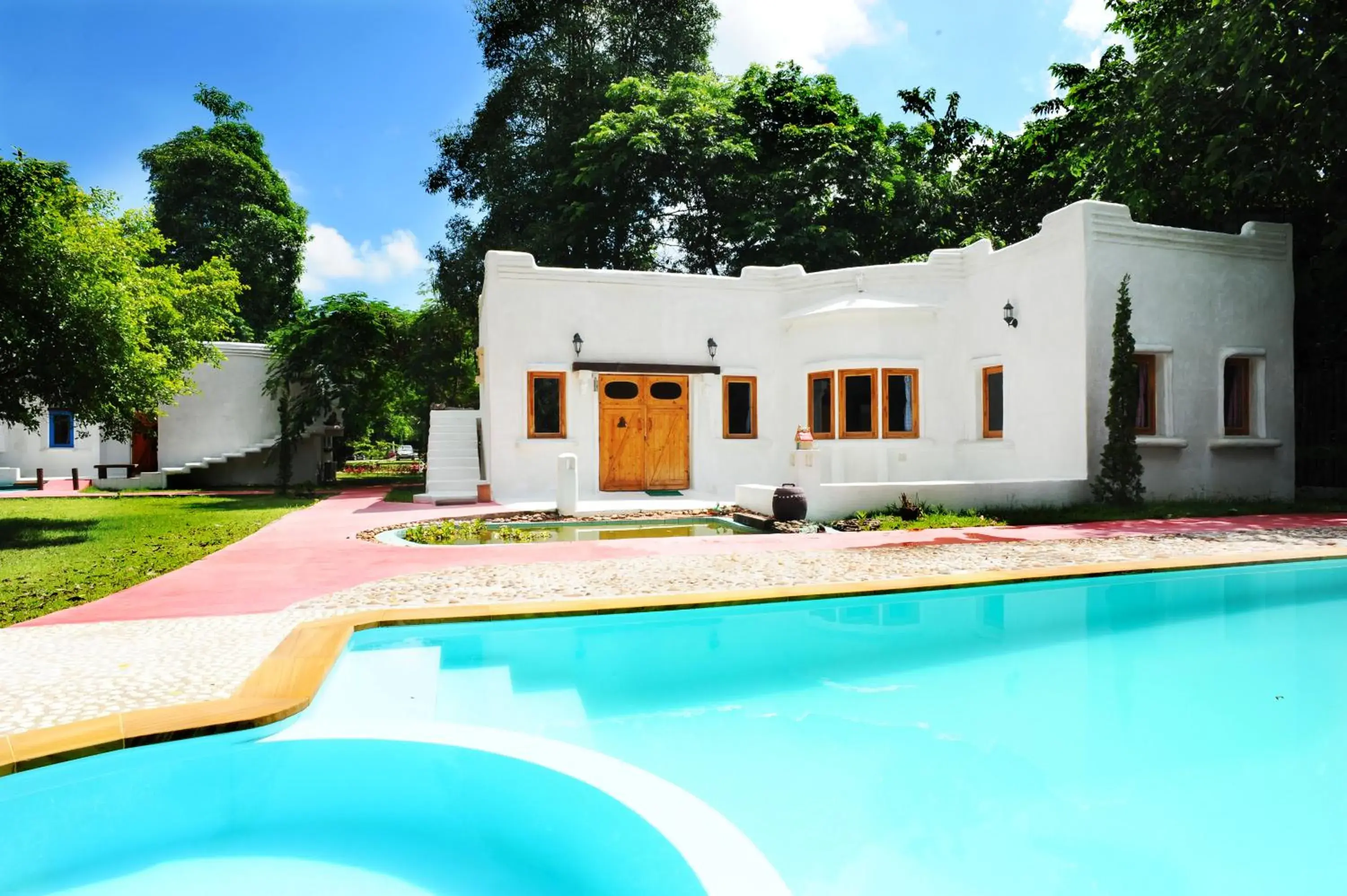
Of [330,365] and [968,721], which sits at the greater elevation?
[330,365]

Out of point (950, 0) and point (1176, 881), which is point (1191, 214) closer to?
point (950, 0)

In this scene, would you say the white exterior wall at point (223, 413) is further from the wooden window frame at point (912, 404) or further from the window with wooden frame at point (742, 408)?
the wooden window frame at point (912, 404)

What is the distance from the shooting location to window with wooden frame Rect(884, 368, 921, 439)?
14.8 metres

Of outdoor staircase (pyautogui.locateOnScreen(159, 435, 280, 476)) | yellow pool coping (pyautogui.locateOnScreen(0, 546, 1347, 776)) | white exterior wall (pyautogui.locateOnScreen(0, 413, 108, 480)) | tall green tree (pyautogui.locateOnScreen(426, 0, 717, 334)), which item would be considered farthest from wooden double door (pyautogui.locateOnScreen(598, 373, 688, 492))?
white exterior wall (pyautogui.locateOnScreen(0, 413, 108, 480))

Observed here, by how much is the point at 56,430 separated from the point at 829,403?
1038 inches

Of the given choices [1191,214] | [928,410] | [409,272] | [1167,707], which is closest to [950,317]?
[928,410]

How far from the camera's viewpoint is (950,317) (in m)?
15.0

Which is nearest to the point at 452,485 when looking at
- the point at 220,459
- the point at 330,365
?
the point at 330,365

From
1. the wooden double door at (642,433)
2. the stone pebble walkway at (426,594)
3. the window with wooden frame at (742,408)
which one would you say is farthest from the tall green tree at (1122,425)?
the wooden double door at (642,433)

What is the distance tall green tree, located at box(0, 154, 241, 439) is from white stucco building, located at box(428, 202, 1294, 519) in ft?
18.4

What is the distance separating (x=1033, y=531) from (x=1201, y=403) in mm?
5570

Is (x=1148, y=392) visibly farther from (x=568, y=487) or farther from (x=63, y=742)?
(x=63, y=742)

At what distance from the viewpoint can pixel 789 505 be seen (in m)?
11.3

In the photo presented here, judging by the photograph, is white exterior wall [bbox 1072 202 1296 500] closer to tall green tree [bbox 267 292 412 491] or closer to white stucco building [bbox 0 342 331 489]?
tall green tree [bbox 267 292 412 491]
